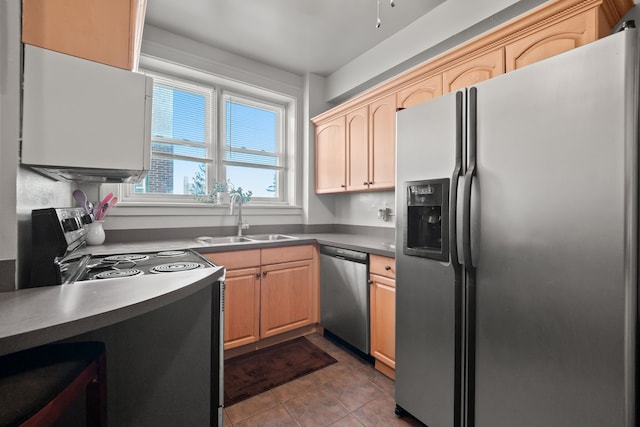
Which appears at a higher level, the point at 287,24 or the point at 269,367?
the point at 287,24

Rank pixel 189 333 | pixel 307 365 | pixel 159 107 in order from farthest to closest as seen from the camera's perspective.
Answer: pixel 159 107
pixel 307 365
pixel 189 333

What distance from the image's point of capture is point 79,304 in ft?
2.62

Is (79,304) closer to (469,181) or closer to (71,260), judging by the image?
(71,260)

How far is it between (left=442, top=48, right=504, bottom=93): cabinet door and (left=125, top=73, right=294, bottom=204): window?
1863 millimetres

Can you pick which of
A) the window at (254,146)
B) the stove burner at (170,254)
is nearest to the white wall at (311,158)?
the window at (254,146)

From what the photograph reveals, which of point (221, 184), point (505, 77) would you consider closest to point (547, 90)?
point (505, 77)

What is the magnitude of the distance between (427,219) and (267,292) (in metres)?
1.46

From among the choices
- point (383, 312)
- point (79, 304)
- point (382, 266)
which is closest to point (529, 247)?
point (382, 266)

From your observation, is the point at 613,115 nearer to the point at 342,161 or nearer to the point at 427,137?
the point at 427,137

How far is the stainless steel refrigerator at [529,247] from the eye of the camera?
90 cm

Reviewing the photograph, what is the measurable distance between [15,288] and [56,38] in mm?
843

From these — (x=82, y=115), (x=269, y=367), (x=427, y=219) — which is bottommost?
(x=269, y=367)

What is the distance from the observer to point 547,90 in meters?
→ 1.06

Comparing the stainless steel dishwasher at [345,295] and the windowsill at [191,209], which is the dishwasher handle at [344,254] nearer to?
the stainless steel dishwasher at [345,295]
